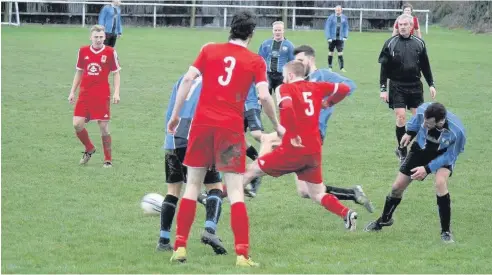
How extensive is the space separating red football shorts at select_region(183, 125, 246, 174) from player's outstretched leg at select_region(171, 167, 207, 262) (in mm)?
104

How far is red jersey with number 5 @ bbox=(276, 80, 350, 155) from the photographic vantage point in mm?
9617

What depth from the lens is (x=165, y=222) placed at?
9.10 metres

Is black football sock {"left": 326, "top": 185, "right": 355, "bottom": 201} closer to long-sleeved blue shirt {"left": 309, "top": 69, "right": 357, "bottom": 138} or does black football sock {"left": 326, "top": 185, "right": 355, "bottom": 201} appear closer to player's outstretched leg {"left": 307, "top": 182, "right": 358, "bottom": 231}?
long-sleeved blue shirt {"left": 309, "top": 69, "right": 357, "bottom": 138}

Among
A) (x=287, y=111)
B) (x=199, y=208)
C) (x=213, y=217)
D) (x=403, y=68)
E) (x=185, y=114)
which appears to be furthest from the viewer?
(x=403, y=68)

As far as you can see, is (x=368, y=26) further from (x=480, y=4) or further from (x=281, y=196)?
(x=281, y=196)

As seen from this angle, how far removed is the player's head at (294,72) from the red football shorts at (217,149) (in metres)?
1.36

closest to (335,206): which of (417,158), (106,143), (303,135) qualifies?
(303,135)

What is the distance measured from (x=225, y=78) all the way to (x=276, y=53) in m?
10.5

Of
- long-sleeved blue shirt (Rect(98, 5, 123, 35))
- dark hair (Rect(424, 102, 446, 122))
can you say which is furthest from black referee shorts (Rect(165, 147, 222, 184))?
long-sleeved blue shirt (Rect(98, 5, 123, 35))

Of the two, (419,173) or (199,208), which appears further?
(199,208)

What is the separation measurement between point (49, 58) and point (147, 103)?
9.68 meters

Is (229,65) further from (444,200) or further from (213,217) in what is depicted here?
(444,200)

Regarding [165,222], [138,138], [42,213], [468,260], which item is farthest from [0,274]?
[138,138]

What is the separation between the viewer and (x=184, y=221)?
8.62 metres
